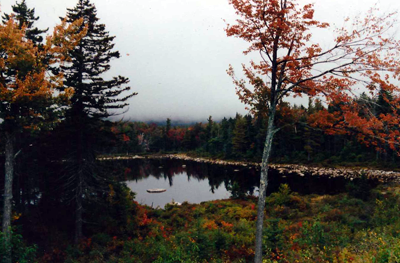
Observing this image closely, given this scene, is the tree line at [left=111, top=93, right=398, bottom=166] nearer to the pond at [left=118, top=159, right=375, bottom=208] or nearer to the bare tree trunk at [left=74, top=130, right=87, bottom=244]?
the pond at [left=118, top=159, right=375, bottom=208]

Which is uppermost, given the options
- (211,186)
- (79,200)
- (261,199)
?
(261,199)

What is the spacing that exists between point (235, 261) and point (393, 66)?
29.4 ft

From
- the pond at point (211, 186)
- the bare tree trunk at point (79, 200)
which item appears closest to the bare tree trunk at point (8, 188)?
the bare tree trunk at point (79, 200)

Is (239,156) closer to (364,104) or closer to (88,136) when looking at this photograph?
(88,136)

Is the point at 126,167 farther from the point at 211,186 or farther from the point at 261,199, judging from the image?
the point at 211,186

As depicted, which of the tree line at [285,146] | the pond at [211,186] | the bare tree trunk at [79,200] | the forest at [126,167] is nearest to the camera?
the forest at [126,167]

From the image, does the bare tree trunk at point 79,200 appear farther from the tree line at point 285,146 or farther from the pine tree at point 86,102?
the tree line at point 285,146

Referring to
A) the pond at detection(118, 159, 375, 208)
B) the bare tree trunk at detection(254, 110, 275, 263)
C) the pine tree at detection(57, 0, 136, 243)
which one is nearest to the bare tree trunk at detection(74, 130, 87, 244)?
the pine tree at detection(57, 0, 136, 243)

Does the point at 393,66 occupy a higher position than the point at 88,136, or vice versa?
the point at 393,66

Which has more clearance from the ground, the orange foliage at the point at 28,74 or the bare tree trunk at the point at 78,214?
the orange foliage at the point at 28,74

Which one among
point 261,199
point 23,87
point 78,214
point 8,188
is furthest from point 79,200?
point 261,199

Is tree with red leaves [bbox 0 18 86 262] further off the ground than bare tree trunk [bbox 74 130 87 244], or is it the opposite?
tree with red leaves [bbox 0 18 86 262]

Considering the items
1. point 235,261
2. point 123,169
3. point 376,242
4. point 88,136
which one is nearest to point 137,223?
point 123,169

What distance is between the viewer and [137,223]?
54.4 feet
